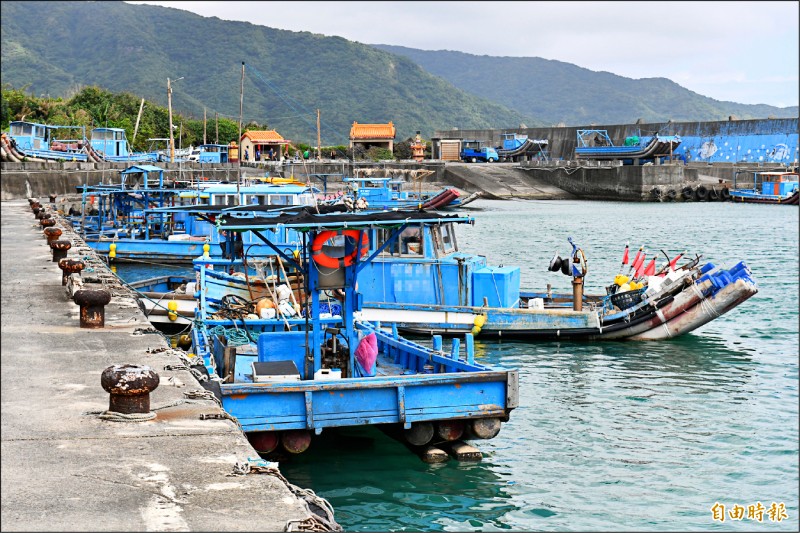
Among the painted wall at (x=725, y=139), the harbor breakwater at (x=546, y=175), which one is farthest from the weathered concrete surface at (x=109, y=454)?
the painted wall at (x=725, y=139)

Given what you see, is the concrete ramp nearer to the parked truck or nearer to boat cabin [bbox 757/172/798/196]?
the parked truck

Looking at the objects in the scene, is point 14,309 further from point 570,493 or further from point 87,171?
point 87,171

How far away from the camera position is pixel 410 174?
76312 millimetres

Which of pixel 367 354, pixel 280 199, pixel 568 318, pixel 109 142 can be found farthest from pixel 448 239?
pixel 109 142

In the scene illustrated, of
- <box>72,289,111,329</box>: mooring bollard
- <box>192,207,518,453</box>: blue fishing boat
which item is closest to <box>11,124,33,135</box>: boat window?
<box>192,207,518,453</box>: blue fishing boat

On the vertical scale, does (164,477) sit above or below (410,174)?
below

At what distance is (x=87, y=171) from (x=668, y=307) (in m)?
37.2

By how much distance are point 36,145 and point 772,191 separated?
1786 inches

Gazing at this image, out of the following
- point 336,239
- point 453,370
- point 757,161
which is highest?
point 757,161

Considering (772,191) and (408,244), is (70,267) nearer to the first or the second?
(408,244)

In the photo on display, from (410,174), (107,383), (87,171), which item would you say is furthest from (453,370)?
(410,174)

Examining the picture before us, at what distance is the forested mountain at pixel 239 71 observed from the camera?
152 metres

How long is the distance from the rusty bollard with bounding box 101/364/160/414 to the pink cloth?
450 centimetres

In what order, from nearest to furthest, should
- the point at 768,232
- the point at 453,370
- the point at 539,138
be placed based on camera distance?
1. the point at 453,370
2. the point at 768,232
3. the point at 539,138
